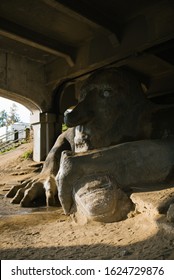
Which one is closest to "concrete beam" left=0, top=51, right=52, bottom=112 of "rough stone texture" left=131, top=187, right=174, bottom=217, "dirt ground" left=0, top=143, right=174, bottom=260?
"dirt ground" left=0, top=143, right=174, bottom=260

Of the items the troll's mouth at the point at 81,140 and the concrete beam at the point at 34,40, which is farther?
the concrete beam at the point at 34,40

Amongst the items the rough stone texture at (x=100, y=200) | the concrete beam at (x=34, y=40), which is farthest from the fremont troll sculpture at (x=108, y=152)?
the concrete beam at (x=34, y=40)

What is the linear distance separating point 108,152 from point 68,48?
175 inches

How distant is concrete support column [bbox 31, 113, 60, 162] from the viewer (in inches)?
313

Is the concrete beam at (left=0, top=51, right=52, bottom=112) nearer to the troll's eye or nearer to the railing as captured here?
the troll's eye

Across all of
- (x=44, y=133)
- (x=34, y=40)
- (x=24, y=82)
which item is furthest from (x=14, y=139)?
(x=34, y=40)

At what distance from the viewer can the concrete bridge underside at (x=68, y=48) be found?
5125 millimetres

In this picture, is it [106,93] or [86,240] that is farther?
[106,93]

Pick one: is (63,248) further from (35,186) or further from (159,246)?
(35,186)

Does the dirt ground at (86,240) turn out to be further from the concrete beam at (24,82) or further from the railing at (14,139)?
the railing at (14,139)

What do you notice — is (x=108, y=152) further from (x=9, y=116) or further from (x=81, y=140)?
(x=9, y=116)

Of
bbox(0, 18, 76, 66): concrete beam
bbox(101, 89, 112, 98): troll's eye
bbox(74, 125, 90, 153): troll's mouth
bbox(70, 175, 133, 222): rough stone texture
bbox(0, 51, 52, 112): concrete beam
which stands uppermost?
bbox(0, 18, 76, 66): concrete beam

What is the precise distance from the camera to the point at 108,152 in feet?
9.42

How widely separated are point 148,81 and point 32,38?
3454 millimetres
